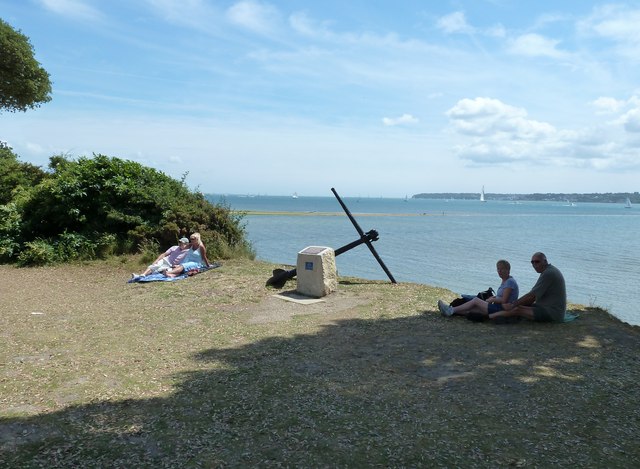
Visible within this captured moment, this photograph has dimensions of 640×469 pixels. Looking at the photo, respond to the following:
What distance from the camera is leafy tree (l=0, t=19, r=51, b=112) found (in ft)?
68.5

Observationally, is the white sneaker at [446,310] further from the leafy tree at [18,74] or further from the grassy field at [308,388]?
the leafy tree at [18,74]

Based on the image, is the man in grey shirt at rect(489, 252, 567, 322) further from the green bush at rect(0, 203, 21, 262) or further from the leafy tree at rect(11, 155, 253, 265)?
the green bush at rect(0, 203, 21, 262)

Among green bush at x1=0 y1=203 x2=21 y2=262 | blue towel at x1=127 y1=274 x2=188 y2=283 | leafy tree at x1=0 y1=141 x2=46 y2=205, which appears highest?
leafy tree at x1=0 y1=141 x2=46 y2=205

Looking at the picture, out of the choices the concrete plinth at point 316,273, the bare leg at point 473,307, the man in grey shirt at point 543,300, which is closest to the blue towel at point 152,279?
the concrete plinth at point 316,273

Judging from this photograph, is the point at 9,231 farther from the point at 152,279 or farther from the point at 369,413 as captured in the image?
the point at 369,413

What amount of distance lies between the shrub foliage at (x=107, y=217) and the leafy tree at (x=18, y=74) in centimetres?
720

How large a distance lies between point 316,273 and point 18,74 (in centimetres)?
1772

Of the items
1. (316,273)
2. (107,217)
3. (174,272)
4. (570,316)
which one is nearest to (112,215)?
(107,217)

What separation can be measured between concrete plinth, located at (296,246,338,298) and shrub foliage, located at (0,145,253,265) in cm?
469

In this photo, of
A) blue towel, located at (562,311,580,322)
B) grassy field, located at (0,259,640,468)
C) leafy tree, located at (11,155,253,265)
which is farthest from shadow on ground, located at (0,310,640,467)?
leafy tree, located at (11,155,253,265)

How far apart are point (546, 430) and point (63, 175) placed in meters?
15.6

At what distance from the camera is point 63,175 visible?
16312 millimetres

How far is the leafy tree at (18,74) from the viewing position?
2089 centimetres

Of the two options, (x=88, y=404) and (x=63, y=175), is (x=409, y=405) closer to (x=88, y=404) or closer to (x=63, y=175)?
(x=88, y=404)
